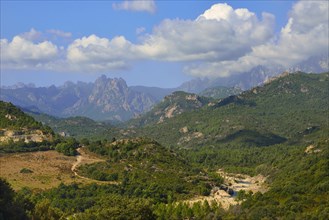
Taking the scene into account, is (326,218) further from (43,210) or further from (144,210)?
(43,210)

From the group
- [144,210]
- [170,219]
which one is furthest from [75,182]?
[144,210]

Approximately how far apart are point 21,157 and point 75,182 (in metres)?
39.8

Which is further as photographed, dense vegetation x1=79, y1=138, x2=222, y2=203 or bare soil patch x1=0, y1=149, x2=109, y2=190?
dense vegetation x1=79, y1=138, x2=222, y2=203

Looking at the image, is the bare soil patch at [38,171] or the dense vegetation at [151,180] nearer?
the bare soil patch at [38,171]

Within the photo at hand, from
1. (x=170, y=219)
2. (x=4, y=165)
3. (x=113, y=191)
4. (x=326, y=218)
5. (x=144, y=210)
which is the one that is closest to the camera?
(x=144, y=210)

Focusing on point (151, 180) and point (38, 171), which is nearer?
point (38, 171)

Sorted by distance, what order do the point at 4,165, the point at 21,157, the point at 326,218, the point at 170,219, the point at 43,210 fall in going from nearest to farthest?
the point at 43,210 → the point at 326,218 → the point at 170,219 → the point at 4,165 → the point at 21,157

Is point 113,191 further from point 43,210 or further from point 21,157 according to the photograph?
point 43,210

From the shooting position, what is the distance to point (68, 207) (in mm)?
139375

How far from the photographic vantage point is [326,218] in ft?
378

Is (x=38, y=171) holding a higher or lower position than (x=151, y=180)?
higher

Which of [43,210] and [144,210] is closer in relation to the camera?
[43,210]

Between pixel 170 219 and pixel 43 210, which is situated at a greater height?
pixel 43 210

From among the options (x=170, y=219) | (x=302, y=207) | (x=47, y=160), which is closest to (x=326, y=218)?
(x=302, y=207)
